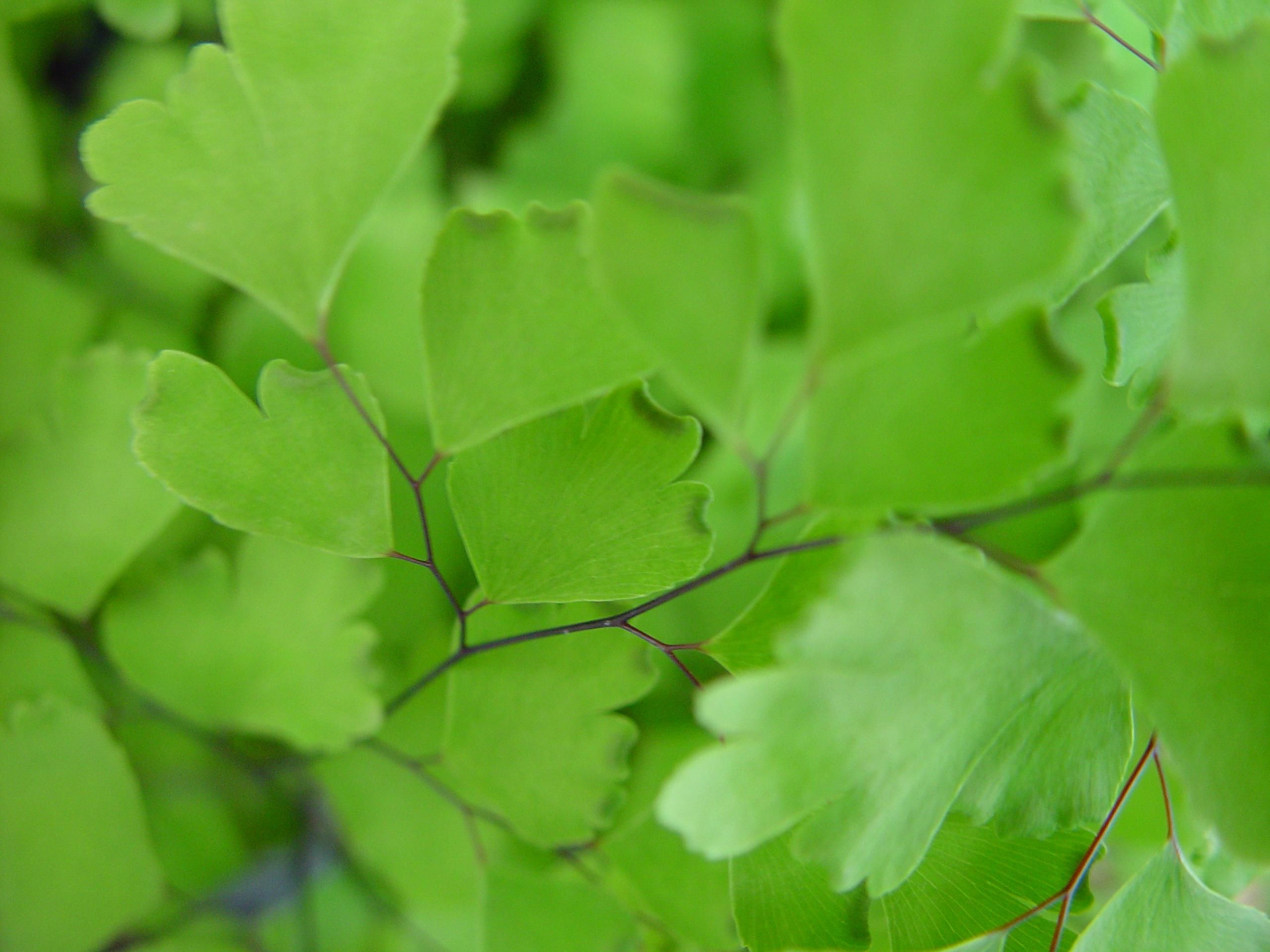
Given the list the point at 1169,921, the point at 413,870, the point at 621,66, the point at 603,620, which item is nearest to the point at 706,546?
the point at 603,620

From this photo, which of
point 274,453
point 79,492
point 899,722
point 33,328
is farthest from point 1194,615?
point 33,328

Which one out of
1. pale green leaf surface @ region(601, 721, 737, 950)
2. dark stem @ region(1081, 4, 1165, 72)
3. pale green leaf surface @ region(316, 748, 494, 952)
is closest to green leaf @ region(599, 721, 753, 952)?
pale green leaf surface @ region(601, 721, 737, 950)

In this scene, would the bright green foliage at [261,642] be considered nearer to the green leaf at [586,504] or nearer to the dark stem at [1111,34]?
the green leaf at [586,504]

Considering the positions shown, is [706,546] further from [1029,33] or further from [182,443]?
[1029,33]

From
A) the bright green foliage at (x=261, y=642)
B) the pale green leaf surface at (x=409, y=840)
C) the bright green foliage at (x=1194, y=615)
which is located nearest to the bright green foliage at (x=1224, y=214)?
the bright green foliage at (x=1194, y=615)

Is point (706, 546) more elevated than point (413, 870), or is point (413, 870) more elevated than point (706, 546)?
point (706, 546)

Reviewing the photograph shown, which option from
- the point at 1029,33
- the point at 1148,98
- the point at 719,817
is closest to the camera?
the point at 719,817
